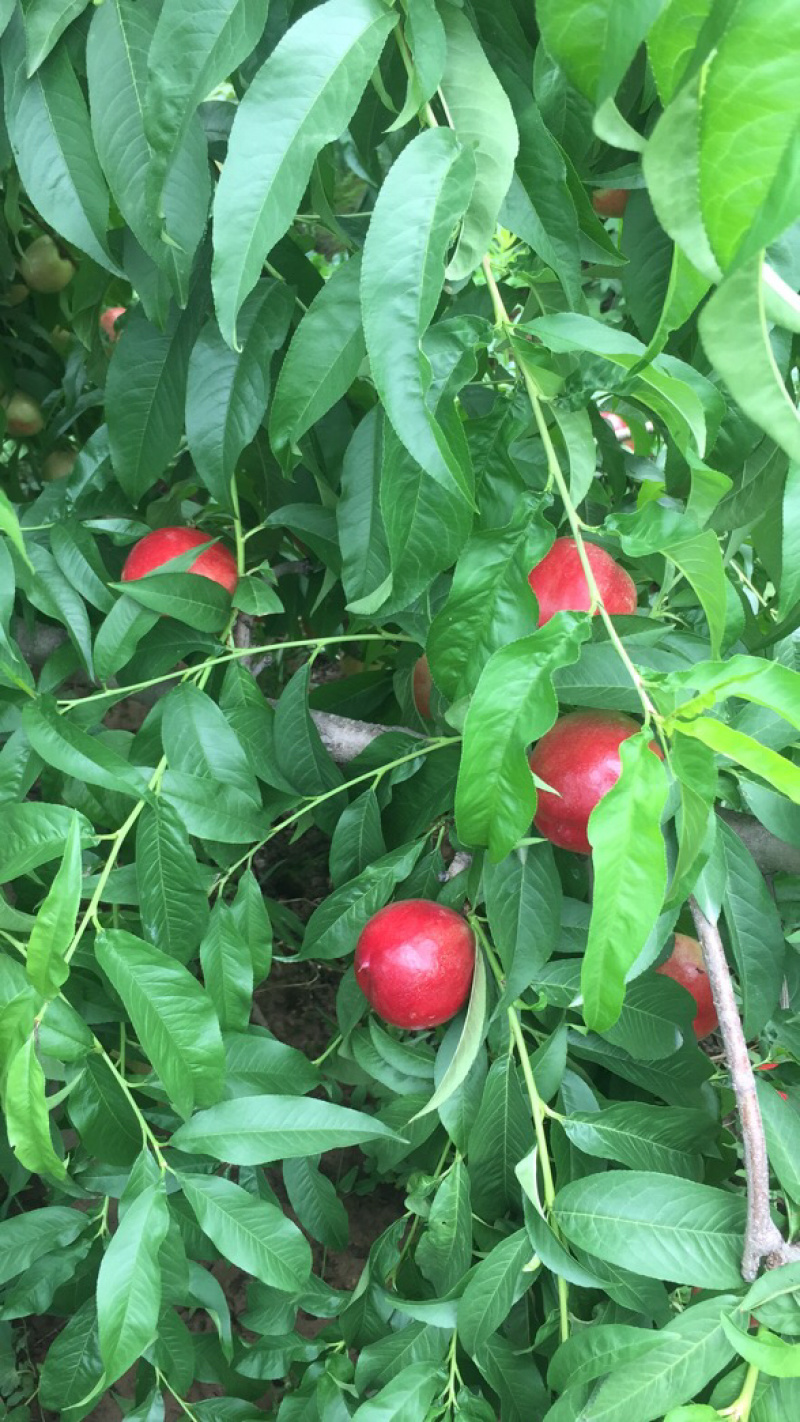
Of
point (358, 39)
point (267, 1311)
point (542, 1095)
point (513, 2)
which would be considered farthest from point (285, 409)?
point (267, 1311)

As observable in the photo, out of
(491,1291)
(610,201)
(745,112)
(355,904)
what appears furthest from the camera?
(610,201)

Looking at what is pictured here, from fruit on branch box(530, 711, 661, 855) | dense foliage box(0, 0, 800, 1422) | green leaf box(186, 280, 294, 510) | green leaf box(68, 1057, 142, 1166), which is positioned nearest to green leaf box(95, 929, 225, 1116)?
dense foliage box(0, 0, 800, 1422)

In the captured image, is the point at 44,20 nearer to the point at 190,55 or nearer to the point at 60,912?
the point at 190,55

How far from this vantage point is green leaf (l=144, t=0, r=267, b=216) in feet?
1.42

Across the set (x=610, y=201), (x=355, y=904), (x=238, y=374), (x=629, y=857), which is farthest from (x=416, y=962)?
(x=610, y=201)

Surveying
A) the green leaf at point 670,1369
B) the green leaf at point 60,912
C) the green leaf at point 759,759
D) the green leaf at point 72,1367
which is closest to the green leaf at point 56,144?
the green leaf at point 60,912

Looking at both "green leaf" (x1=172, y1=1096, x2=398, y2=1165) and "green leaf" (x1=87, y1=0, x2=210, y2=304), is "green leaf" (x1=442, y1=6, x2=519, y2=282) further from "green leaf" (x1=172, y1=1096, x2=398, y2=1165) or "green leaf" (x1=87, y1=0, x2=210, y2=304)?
"green leaf" (x1=172, y1=1096, x2=398, y2=1165)

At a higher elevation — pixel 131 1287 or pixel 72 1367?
pixel 131 1287

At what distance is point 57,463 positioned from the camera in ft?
4.32

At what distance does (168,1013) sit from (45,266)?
100 cm

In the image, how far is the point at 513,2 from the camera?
57 centimetres

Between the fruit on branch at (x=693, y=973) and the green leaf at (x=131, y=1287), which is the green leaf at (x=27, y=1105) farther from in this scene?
the fruit on branch at (x=693, y=973)

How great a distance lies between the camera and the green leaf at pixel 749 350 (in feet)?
0.83

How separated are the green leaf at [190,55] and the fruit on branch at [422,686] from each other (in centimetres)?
44
